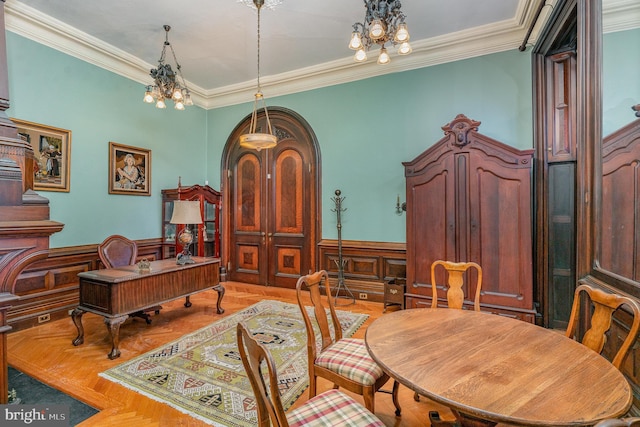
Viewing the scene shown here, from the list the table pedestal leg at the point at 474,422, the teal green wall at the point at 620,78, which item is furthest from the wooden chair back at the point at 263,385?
the teal green wall at the point at 620,78

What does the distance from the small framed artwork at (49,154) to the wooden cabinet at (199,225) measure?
55.5 inches

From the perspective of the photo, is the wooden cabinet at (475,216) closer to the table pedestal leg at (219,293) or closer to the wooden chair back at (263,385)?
the table pedestal leg at (219,293)

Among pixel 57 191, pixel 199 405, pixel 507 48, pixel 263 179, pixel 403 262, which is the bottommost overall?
pixel 199 405

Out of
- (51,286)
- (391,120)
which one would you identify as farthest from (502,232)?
(51,286)

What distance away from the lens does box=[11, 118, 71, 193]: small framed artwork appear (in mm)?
3514

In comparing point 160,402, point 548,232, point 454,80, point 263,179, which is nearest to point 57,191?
point 263,179

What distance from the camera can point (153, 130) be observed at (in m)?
4.93

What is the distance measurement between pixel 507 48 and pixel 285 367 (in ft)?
14.6

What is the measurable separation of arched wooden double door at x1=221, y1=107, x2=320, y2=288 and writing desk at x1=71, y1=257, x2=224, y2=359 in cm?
187

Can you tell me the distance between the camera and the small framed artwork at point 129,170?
4.38 m

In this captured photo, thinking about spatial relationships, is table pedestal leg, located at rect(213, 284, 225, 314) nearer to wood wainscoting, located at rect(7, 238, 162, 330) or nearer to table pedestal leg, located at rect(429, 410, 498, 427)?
wood wainscoting, located at rect(7, 238, 162, 330)

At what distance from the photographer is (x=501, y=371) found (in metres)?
1.24

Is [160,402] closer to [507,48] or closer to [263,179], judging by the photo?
[263,179]
